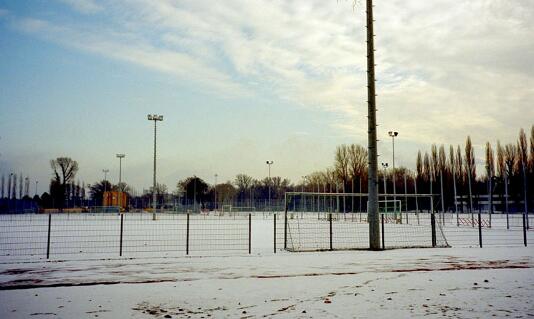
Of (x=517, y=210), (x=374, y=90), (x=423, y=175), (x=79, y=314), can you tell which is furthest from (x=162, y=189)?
(x=79, y=314)

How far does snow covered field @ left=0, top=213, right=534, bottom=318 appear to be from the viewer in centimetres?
671

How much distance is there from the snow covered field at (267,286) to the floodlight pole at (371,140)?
8.12 ft

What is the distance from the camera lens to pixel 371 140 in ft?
56.1

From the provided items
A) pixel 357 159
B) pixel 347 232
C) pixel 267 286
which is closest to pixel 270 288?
pixel 267 286

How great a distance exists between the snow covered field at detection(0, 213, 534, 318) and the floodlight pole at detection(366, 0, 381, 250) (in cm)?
247

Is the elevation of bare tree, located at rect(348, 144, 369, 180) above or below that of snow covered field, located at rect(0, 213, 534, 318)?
above

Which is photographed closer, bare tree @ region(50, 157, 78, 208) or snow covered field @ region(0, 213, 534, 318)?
snow covered field @ region(0, 213, 534, 318)

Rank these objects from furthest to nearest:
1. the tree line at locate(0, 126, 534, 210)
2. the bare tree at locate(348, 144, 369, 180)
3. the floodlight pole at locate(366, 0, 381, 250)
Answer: the bare tree at locate(348, 144, 369, 180), the tree line at locate(0, 126, 534, 210), the floodlight pole at locate(366, 0, 381, 250)

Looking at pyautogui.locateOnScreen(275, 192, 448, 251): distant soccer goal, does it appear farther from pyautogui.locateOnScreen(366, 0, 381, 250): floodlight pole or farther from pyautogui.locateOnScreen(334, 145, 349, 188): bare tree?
pyautogui.locateOnScreen(334, 145, 349, 188): bare tree

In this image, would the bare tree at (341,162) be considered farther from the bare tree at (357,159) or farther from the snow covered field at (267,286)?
the snow covered field at (267,286)

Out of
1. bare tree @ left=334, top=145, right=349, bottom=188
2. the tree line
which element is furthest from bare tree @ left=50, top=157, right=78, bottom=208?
bare tree @ left=334, top=145, right=349, bottom=188

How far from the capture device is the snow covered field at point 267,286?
6.71m

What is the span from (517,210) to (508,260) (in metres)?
56.8

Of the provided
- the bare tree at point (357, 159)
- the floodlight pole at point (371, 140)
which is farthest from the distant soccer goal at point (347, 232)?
the bare tree at point (357, 159)
